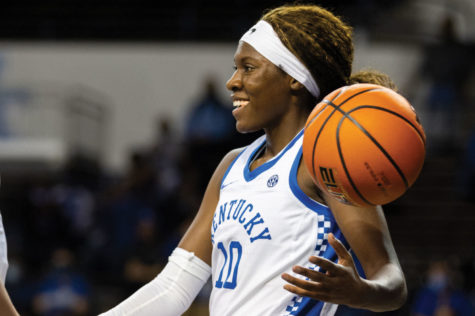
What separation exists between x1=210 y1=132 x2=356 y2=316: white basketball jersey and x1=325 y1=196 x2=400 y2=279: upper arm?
0.10 m

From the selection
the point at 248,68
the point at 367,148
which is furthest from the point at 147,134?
the point at 367,148

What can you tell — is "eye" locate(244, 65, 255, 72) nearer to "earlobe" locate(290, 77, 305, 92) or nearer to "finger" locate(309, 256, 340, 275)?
"earlobe" locate(290, 77, 305, 92)

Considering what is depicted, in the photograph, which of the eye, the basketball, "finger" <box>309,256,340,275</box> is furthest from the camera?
the eye

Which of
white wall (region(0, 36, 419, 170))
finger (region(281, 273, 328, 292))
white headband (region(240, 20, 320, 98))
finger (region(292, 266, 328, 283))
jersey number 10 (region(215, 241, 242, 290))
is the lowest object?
white wall (region(0, 36, 419, 170))

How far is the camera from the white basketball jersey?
2637 millimetres

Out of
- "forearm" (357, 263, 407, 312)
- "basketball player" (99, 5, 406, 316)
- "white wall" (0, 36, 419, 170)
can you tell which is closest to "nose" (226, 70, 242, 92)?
"basketball player" (99, 5, 406, 316)

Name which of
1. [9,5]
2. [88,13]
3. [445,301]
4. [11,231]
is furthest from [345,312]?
[9,5]

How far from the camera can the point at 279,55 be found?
9.20 ft

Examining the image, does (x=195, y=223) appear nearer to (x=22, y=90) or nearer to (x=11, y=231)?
(x=11, y=231)

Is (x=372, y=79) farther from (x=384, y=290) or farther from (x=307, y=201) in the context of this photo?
(x=384, y=290)

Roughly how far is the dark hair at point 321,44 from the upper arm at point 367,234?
47 centimetres

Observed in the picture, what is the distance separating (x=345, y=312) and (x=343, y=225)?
608cm

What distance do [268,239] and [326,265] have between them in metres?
0.60

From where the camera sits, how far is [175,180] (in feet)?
36.4
